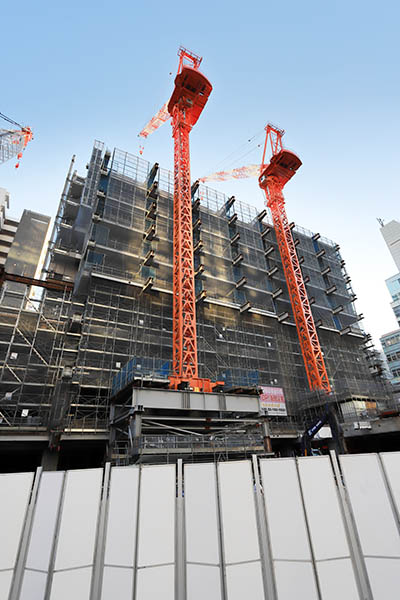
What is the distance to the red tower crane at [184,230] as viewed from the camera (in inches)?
1022

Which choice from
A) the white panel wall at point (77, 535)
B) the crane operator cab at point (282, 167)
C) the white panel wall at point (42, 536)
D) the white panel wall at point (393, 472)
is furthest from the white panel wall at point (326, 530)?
the crane operator cab at point (282, 167)

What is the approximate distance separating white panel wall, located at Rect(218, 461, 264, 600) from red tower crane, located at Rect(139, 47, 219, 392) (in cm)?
1666

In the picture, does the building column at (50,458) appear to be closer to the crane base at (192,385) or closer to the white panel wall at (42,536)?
the crane base at (192,385)

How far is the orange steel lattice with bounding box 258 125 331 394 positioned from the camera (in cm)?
3625

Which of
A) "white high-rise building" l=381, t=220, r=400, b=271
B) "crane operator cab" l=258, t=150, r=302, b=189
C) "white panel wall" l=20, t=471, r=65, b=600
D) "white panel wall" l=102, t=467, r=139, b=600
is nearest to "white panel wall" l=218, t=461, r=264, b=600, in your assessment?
"white panel wall" l=102, t=467, r=139, b=600

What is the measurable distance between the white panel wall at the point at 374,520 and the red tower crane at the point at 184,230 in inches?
668

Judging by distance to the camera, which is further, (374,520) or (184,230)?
(184,230)

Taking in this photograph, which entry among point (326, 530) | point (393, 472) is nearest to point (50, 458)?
point (326, 530)

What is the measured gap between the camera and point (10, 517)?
136 inches

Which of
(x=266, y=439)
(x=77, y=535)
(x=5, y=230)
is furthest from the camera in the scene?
(x=5, y=230)

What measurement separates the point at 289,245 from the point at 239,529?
43960 mm

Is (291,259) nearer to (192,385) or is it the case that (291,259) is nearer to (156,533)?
(192,385)

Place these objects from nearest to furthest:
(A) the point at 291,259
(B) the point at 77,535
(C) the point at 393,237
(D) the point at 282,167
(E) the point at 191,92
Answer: (B) the point at 77,535
(E) the point at 191,92
(A) the point at 291,259
(D) the point at 282,167
(C) the point at 393,237

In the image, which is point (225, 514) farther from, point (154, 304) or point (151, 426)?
point (154, 304)
